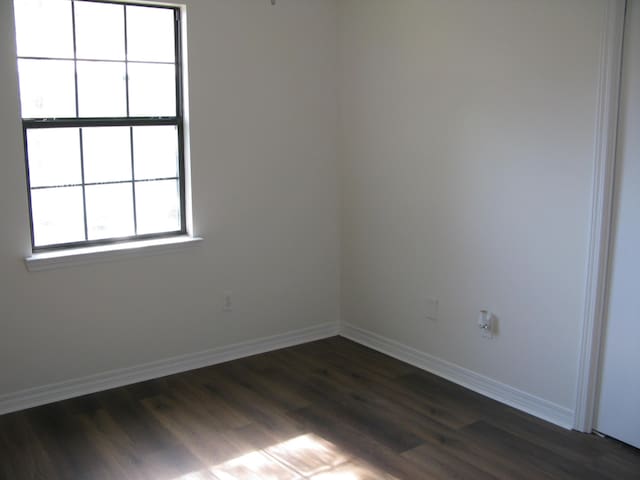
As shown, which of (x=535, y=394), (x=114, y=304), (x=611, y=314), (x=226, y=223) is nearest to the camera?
(x=611, y=314)

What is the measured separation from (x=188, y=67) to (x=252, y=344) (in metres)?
1.84

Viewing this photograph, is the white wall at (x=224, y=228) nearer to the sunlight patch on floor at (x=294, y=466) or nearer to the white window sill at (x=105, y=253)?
the white window sill at (x=105, y=253)

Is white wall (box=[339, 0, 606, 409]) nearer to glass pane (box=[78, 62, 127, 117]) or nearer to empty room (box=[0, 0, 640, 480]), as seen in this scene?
empty room (box=[0, 0, 640, 480])

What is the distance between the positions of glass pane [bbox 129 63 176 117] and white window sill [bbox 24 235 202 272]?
764mm

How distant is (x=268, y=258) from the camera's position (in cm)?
467

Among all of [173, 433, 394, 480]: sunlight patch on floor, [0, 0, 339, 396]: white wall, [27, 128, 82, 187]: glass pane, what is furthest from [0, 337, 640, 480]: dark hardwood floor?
[27, 128, 82, 187]: glass pane

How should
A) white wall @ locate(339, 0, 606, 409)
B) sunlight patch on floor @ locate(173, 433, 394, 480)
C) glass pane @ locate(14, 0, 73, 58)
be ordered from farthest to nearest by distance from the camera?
glass pane @ locate(14, 0, 73, 58) → white wall @ locate(339, 0, 606, 409) → sunlight patch on floor @ locate(173, 433, 394, 480)

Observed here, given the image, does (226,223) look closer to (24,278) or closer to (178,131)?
(178,131)

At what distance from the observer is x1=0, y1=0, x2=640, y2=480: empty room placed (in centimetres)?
335

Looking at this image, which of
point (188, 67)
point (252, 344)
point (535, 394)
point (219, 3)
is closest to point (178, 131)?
point (188, 67)

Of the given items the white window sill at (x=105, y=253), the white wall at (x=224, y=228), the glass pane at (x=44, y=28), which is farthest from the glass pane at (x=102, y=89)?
the white window sill at (x=105, y=253)

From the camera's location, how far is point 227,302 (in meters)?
4.52

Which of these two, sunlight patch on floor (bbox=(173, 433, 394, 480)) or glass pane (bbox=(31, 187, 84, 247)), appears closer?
sunlight patch on floor (bbox=(173, 433, 394, 480))

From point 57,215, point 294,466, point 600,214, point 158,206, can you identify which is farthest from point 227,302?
point 600,214
